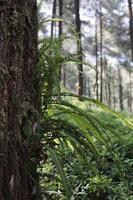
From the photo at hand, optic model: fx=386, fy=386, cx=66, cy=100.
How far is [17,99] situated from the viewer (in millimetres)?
2221

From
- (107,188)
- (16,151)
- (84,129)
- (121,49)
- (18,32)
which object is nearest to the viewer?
(16,151)

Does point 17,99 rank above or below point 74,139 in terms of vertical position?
above

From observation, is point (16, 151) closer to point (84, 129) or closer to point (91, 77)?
point (84, 129)

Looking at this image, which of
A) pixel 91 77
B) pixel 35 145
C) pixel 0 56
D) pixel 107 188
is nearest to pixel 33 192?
pixel 35 145

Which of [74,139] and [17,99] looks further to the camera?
[74,139]

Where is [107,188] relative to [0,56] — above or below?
below

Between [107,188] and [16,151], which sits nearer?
[16,151]

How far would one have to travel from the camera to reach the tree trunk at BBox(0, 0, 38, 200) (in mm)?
2098

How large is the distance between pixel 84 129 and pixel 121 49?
29139mm

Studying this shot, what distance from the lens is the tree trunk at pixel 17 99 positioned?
6.88 feet

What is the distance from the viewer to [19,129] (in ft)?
7.25

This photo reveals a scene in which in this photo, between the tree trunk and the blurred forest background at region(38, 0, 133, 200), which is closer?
the tree trunk

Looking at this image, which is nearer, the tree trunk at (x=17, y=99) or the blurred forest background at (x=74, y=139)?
the tree trunk at (x=17, y=99)

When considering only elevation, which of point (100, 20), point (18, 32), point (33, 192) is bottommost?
point (33, 192)
